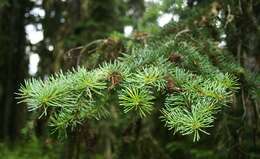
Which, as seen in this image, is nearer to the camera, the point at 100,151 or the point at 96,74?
the point at 96,74

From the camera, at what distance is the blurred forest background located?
2199mm

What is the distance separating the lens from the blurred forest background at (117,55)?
7.22 feet

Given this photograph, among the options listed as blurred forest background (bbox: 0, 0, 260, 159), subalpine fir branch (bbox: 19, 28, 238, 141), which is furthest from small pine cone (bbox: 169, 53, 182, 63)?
blurred forest background (bbox: 0, 0, 260, 159)

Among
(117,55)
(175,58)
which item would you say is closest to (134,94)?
(175,58)

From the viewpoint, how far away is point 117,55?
92.0 inches

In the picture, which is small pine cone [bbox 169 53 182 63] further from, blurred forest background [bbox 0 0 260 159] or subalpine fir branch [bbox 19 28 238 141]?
blurred forest background [bbox 0 0 260 159]

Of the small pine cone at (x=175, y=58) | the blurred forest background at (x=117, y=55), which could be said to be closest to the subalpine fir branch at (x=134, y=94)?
the small pine cone at (x=175, y=58)

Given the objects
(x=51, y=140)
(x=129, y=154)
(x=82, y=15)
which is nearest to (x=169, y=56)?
(x=51, y=140)

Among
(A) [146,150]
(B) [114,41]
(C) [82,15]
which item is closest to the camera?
(B) [114,41]

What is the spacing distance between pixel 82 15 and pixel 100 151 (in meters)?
4.62

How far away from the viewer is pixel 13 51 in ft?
34.7

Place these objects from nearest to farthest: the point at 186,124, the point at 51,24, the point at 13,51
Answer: the point at 186,124
the point at 51,24
the point at 13,51

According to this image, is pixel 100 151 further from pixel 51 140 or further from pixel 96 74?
pixel 96 74

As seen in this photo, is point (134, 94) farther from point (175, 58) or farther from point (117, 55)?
point (117, 55)
